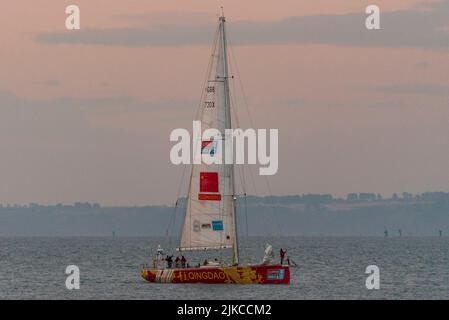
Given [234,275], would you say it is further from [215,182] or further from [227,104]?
[227,104]

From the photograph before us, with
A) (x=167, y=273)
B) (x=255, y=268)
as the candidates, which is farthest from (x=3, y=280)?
(x=255, y=268)

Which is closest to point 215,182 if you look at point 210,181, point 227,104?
point 210,181

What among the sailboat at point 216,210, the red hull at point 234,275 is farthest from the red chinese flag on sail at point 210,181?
the red hull at point 234,275

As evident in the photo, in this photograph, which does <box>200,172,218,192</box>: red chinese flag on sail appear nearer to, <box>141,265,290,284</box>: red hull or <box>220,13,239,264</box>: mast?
<box>220,13,239,264</box>: mast

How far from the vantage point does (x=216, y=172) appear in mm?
73250

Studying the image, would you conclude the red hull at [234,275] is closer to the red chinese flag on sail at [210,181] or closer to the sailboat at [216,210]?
the sailboat at [216,210]

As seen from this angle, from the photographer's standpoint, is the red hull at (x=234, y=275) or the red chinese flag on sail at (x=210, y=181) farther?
the red chinese flag on sail at (x=210, y=181)

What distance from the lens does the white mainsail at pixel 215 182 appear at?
7275 cm

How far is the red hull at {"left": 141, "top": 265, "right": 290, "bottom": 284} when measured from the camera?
7212cm

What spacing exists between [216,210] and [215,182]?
73.0 inches
